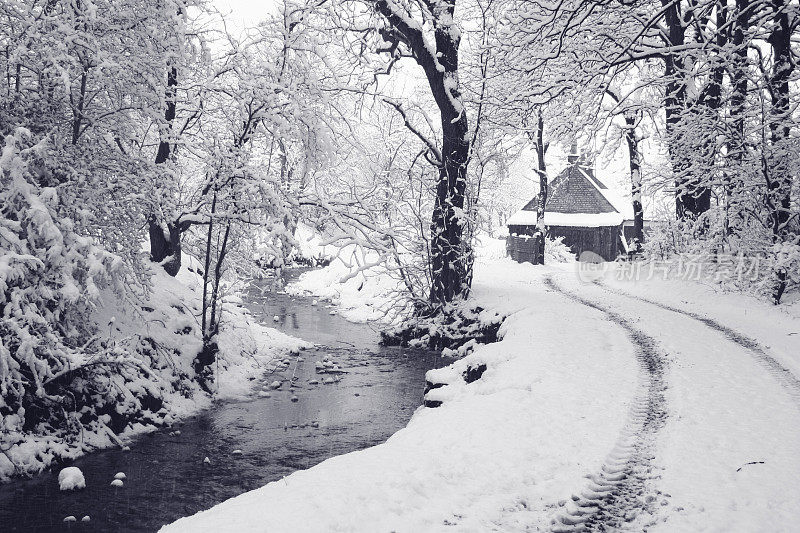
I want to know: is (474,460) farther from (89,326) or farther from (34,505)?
(89,326)

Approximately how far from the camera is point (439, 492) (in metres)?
5.64

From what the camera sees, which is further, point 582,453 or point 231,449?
point 231,449

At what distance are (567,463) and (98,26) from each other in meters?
10.1

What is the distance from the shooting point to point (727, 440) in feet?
21.3

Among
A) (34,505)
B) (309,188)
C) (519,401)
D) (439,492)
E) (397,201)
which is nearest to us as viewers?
(439,492)

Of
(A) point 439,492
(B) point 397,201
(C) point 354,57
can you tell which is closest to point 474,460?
(A) point 439,492

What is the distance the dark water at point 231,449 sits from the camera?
6.99 meters

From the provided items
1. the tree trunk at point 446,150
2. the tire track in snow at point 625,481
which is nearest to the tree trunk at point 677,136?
the tree trunk at point 446,150

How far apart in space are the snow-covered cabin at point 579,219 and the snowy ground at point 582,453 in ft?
85.3

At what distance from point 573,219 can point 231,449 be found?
31492 millimetres

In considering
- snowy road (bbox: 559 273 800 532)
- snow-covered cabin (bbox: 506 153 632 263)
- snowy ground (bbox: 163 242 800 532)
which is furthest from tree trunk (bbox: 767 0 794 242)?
snow-covered cabin (bbox: 506 153 632 263)

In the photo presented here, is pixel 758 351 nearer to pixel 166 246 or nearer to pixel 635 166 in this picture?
pixel 166 246

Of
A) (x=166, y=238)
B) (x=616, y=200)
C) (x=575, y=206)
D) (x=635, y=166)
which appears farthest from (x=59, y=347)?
(x=616, y=200)

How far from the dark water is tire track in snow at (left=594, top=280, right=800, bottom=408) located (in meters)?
5.83
